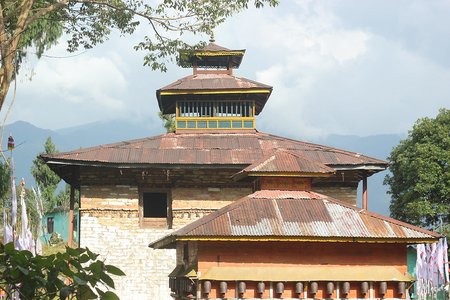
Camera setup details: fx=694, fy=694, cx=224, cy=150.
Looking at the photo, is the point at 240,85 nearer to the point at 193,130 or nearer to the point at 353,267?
the point at 193,130

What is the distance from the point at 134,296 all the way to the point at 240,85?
26.7ft

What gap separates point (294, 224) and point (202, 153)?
7.63m

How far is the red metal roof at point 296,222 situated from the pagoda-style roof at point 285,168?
1.43ft

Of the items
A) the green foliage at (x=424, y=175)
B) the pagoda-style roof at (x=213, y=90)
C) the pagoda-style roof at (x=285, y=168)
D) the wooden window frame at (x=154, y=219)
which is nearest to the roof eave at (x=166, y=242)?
the pagoda-style roof at (x=285, y=168)

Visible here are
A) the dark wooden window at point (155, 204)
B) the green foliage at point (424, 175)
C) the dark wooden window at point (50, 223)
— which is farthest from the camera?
the dark wooden window at point (50, 223)

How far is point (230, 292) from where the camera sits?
1375cm

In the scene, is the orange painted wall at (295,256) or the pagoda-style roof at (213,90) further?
the pagoda-style roof at (213,90)

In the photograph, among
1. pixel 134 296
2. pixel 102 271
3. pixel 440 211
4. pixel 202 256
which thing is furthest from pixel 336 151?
pixel 102 271

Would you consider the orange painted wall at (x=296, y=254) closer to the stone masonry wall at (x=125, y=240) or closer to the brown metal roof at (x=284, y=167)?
the brown metal roof at (x=284, y=167)

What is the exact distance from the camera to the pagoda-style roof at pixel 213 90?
23.7 meters

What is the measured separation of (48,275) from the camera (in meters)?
4.16

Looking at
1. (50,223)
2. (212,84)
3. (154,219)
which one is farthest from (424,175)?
(50,223)

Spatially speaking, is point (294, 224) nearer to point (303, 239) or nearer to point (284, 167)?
point (303, 239)

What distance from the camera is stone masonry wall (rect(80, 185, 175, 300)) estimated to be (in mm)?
20438
